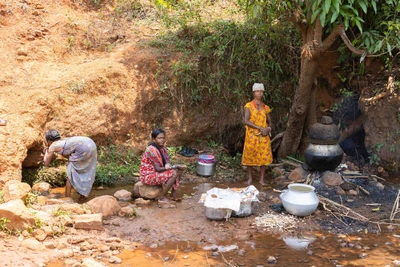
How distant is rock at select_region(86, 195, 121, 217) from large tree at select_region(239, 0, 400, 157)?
3.36m

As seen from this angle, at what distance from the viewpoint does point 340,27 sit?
6836 mm

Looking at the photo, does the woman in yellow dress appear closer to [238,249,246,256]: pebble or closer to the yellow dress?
the yellow dress

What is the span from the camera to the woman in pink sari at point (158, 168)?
6348 millimetres

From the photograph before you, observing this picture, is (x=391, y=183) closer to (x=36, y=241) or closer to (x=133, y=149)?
(x=133, y=149)

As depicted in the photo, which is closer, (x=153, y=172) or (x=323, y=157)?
(x=153, y=172)

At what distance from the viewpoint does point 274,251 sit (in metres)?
5.04

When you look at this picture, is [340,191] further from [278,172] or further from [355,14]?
[355,14]

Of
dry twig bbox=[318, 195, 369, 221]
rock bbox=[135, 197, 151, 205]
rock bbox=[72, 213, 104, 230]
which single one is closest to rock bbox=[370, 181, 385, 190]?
dry twig bbox=[318, 195, 369, 221]

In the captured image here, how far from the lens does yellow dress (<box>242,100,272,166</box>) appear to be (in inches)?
297

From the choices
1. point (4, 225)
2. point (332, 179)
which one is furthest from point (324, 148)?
point (4, 225)

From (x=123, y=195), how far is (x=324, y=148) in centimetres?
319

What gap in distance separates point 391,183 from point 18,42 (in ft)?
24.1

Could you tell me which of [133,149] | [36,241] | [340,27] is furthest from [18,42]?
[340,27]

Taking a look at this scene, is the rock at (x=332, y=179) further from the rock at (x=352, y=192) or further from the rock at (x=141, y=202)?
the rock at (x=141, y=202)
